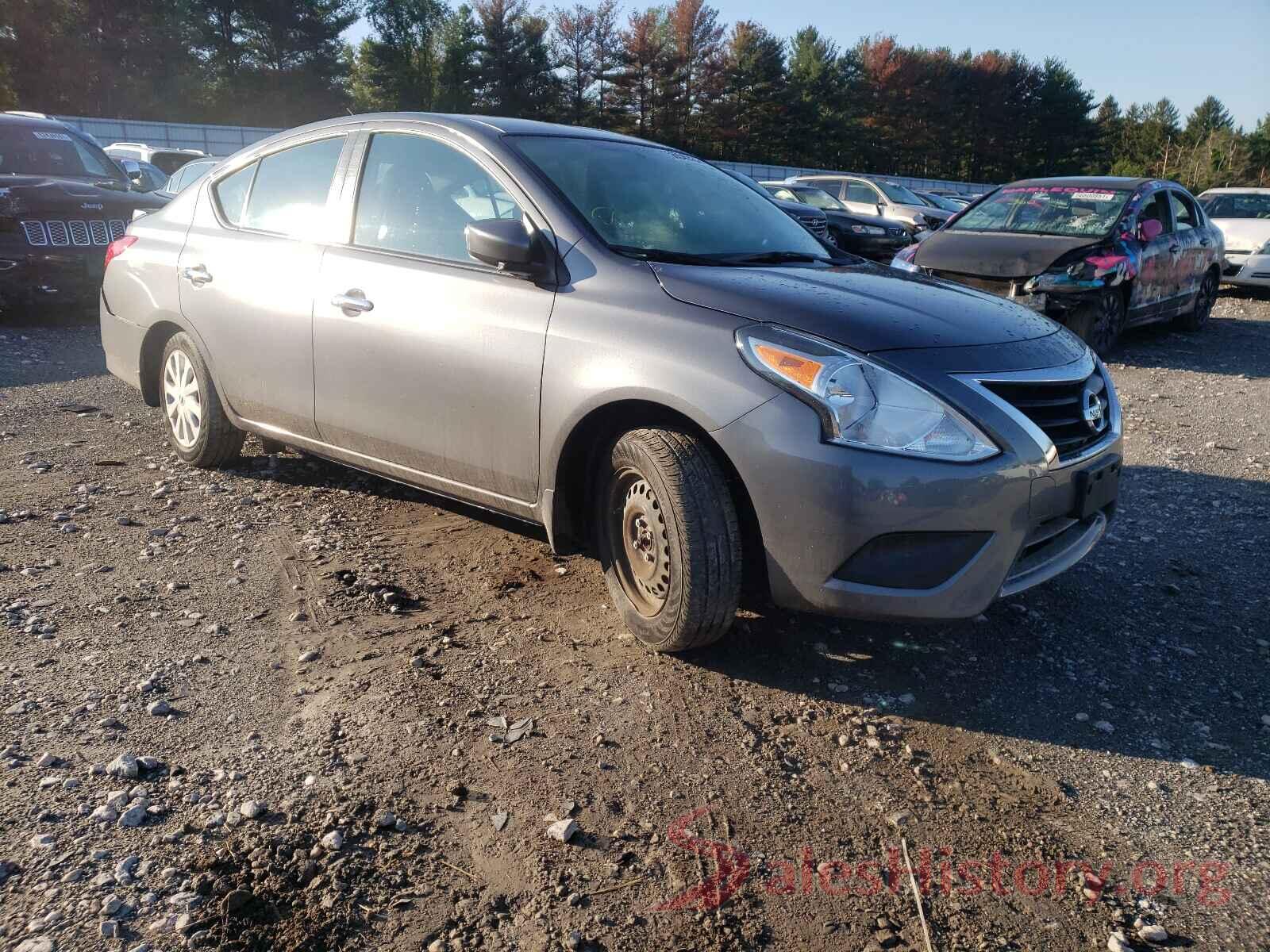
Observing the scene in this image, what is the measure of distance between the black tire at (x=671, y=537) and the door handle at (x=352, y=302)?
1220 mm

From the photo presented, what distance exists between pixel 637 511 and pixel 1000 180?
68.1 m

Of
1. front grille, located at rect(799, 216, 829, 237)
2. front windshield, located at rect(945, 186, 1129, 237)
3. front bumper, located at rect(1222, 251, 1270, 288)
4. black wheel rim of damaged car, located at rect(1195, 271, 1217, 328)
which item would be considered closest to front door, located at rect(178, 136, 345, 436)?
front windshield, located at rect(945, 186, 1129, 237)

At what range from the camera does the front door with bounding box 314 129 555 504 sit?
131 inches

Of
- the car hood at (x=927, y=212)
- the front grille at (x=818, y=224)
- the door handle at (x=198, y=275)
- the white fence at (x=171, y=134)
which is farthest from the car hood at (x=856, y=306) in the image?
the white fence at (x=171, y=134)

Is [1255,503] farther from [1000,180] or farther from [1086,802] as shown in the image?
[1000,180]

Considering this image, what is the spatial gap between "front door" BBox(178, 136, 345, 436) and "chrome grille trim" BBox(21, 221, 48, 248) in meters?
4.77

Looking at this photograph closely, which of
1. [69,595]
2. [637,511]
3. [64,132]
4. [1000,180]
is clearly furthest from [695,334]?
[1000,180]

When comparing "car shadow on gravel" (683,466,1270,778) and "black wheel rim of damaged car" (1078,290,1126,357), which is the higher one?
"black wheel rim of damaged car" (1078,290,1126,357)

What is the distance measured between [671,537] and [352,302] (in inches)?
68.0

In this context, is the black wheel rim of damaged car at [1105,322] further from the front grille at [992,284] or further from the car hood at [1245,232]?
the car hood at [1245,232]

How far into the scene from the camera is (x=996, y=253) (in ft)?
27.8

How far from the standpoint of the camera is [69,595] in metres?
3.52

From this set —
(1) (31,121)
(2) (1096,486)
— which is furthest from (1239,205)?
(1) (31,121)

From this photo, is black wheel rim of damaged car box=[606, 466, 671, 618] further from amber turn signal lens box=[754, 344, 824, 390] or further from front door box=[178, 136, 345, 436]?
front door box=[178, 136, 345, 436]
